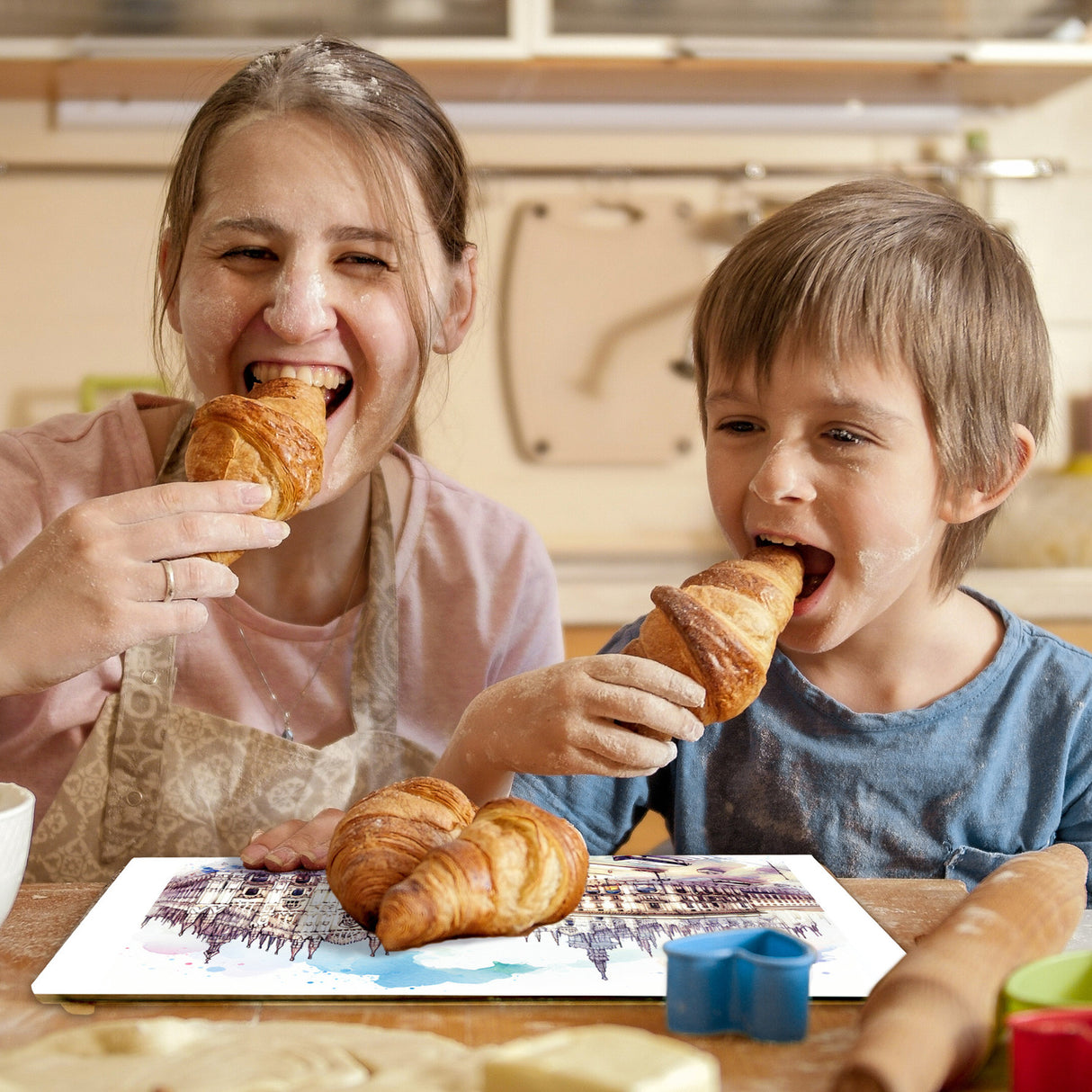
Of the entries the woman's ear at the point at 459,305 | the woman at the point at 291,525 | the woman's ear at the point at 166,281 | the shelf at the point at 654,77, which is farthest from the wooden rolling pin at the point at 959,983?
the shelf at the point at 654,77

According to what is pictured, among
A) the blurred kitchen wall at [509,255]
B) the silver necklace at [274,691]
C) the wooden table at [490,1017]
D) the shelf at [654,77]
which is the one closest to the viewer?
the wooden table at [490,1017]

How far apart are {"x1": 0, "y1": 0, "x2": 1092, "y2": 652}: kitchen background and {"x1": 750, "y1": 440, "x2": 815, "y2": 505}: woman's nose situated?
5.39ft

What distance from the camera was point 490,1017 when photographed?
0.68m

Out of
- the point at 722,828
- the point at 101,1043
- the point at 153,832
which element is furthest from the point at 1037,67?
the point at 101,1043

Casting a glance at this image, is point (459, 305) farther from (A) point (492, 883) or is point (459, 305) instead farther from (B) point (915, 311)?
(A) point (492, 883)

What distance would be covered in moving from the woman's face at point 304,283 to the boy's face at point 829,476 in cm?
38

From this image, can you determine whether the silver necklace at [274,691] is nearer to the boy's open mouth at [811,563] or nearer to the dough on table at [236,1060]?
the boy's open mouth at [811,563]

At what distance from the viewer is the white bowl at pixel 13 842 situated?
0.75 meters

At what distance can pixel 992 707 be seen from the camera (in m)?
1.22

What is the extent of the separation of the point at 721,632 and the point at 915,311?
16.0 inches

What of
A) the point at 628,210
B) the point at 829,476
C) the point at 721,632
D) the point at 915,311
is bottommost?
the point at 721,632

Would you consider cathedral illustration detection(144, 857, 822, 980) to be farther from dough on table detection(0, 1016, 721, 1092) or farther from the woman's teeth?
the woman's teeth

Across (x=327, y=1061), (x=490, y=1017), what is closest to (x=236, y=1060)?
(x=327, y=1061)

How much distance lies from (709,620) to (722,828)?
0.36 metres
